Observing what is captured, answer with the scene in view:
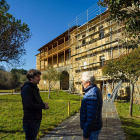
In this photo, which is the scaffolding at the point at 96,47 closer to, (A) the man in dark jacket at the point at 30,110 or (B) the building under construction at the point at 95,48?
(B) the building under construction at the point at 95,48

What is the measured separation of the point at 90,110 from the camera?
2.00 metres

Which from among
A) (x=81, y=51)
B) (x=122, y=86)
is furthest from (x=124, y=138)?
(x=81, y=51)

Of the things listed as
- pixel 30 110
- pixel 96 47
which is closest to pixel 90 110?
pixel 30 110

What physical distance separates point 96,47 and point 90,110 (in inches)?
583

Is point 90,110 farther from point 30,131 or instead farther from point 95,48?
point 95,48

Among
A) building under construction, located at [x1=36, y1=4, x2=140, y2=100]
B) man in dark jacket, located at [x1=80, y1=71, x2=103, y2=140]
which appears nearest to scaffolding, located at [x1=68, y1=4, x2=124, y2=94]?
building under construction, located at [x1=36, y1=4, x2=140, y2=100]

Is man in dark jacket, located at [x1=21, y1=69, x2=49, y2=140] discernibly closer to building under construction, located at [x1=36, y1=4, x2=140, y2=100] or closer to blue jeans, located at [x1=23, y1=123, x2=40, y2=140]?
blue jeans, located at [x1=23, y1=123, x2=40, y2=140]

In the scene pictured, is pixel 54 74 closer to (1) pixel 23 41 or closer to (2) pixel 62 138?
(1) pixel 23 41

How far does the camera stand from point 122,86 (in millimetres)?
13062

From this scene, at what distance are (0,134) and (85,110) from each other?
3.43m

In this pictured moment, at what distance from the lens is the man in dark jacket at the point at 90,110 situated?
78.4 inches

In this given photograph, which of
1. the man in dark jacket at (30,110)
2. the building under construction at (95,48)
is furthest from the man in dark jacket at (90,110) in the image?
the building under construction at (95,48)

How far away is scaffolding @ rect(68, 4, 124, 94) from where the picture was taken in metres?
14.2

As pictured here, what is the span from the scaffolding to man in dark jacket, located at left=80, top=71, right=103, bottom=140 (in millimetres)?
11435
